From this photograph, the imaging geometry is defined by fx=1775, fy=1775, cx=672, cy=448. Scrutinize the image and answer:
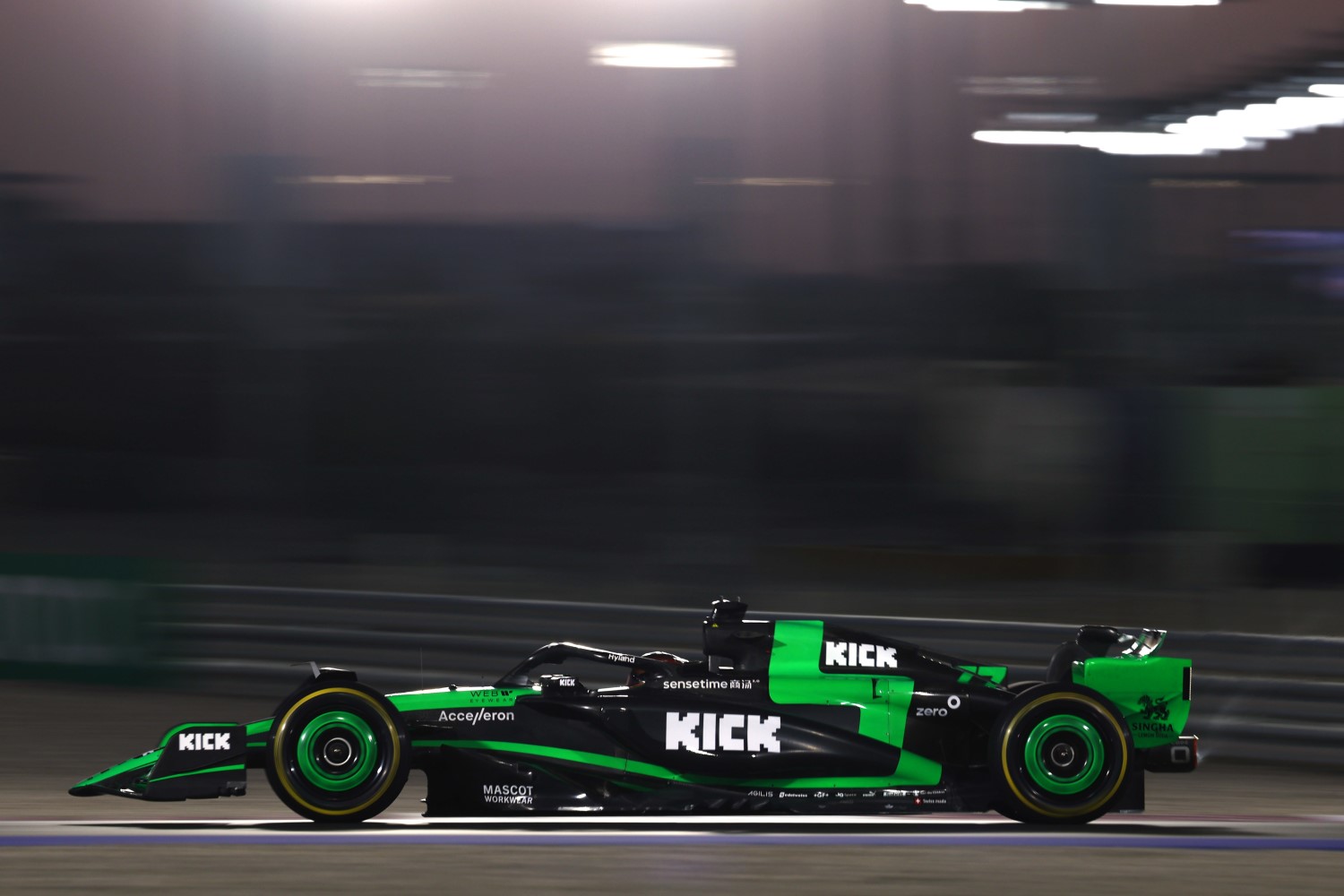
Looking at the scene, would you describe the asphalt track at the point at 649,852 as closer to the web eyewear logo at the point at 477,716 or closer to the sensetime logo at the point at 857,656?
the web eyewear logo at the point at 477,716

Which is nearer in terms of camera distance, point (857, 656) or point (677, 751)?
point (677, 751)

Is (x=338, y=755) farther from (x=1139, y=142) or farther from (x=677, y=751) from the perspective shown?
(x=1139, y=142)

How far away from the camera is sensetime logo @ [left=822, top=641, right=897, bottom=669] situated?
731 centimetres

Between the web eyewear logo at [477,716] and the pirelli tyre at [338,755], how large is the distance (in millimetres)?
202

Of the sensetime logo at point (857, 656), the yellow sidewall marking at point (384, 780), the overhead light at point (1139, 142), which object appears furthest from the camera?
the overhead light at point (1139, 142)

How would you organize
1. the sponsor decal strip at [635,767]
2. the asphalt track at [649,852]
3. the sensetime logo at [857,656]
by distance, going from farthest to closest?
the sensetime logo at [857,656] < the sponsor decal strip at [635,767] < the asphalt track at [649,852]

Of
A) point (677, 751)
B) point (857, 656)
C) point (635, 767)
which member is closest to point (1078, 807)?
point (857, 656)

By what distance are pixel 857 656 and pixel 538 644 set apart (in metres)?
4.60

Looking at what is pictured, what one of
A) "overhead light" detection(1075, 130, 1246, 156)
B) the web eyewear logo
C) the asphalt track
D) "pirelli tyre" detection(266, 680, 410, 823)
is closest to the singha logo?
the asphalt track

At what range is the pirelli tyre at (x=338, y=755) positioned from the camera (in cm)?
698

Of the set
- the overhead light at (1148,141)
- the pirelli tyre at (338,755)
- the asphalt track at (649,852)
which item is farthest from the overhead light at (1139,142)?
the pirelli tyre at (338,755)

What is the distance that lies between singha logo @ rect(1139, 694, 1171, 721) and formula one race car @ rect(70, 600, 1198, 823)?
7.2 inches

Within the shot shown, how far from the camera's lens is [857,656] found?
7.33 metres

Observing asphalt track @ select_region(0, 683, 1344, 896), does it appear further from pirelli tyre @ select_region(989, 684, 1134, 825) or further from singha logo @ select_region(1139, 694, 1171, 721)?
singha logo @ select_region(1139, 694, 1171, 721)
